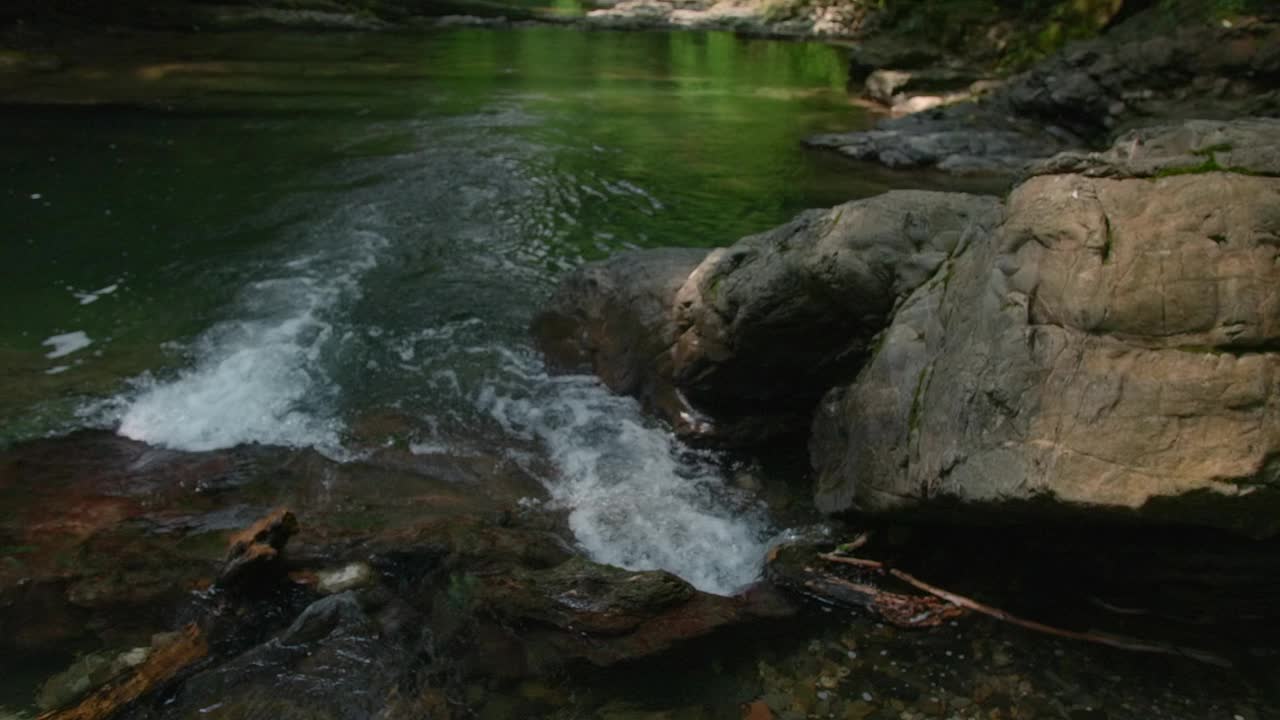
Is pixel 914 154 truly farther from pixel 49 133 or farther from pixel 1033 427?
pixel 49 133

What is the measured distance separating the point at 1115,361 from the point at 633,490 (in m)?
3.27

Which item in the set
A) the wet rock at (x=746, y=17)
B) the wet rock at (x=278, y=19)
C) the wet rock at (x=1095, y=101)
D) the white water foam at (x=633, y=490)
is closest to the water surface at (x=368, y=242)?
the white water foam at (x=633, y=490)

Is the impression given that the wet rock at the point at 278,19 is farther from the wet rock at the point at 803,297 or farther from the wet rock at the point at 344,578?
the wet rock at the point at 344,578

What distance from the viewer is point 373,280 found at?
1022cm

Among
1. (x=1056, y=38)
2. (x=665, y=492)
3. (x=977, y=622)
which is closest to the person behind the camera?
(x=977, y=622)

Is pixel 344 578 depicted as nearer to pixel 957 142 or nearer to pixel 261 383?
pixel 261 383

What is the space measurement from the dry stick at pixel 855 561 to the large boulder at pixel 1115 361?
0.35 meters

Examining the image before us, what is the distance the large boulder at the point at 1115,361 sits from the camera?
391 cm

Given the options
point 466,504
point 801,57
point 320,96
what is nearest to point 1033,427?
point 466,504

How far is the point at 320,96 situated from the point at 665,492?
15.9 meters

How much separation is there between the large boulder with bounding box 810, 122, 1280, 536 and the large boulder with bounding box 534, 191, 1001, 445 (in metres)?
0.64

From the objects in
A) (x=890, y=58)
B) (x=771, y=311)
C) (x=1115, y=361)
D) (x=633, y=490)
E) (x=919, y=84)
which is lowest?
(x=633, y=490)

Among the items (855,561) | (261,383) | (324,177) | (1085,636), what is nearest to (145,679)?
(855,561)

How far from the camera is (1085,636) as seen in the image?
461 cm
